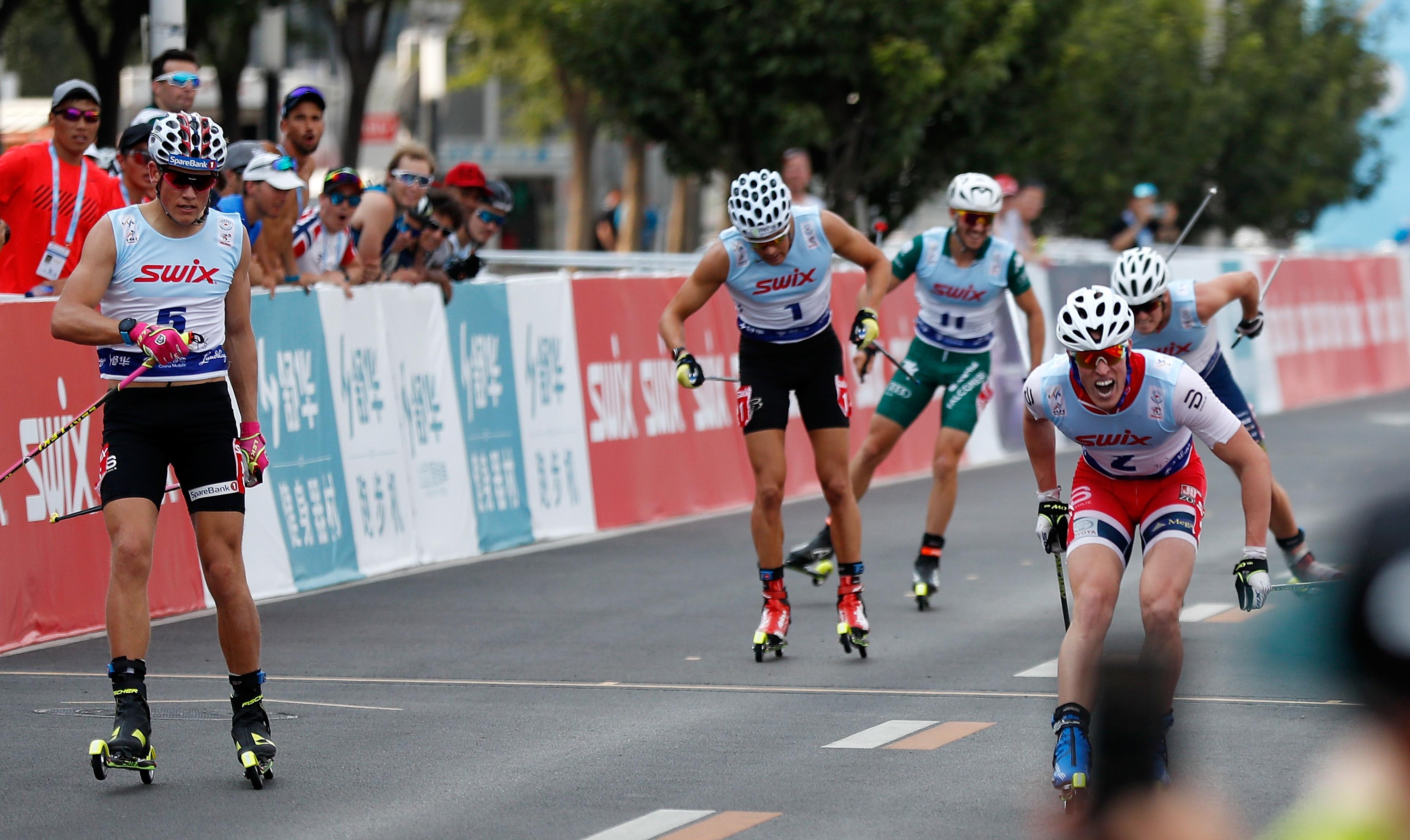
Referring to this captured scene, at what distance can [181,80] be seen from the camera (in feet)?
35.8

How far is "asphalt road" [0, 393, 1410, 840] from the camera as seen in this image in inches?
242

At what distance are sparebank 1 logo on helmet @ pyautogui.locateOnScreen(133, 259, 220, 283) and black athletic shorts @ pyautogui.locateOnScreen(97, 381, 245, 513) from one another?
0.33 m

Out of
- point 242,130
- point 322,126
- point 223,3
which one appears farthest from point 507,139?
point 322,126

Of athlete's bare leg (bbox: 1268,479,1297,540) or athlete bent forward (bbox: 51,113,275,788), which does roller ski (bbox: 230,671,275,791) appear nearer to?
athlete bent forward (bbox: 51,113,275,788)

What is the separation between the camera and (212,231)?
6.66 meters

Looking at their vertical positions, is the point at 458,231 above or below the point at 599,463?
above

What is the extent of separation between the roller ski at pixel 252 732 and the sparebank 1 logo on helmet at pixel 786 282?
10.5 feet

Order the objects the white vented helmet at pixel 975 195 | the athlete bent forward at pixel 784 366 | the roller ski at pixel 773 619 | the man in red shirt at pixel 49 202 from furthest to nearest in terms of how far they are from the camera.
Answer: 1. the white vented helmet at pixel 975 195
2. the man in red shirt at pixel 49 202
3. the athlete bent forward at pixel 784 366
4. the roller ski at pixel 773 619

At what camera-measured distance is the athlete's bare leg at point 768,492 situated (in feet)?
29.9

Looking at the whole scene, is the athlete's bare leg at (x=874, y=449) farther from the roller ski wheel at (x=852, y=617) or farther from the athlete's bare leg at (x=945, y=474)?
the roller ski wheel at (x=852, y=617)

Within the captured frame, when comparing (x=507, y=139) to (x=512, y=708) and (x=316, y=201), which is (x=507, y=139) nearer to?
(x=316, y=201)

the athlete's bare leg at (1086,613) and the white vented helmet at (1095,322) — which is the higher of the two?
the white vented helmet at (1095,322)

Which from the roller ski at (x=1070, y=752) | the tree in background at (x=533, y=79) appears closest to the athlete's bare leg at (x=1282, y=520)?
the roller ski at (x=1070, y=752)

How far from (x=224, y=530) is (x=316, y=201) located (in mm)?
5818
